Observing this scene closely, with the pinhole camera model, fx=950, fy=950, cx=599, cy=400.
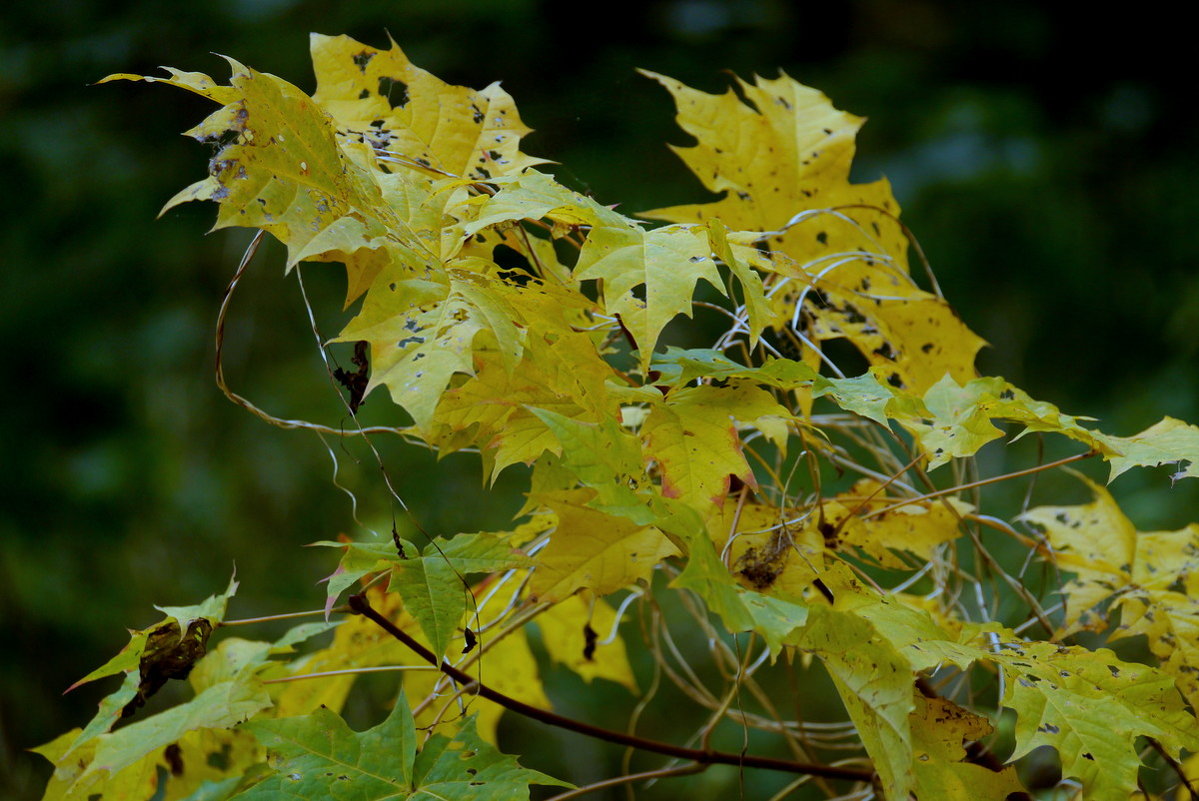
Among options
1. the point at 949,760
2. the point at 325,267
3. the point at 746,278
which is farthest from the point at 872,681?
the point at 325,267

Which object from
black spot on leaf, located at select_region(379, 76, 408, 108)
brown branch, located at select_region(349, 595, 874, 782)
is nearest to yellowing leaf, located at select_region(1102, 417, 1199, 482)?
brown branch, located at select_region(349, 595, 874, 782)

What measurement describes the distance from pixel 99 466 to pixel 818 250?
1.56 m

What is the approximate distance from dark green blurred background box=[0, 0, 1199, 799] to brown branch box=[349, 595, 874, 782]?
3.55ft

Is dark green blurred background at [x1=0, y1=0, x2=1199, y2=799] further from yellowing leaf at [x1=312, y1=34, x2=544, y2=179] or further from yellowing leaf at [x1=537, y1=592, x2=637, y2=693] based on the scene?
yellowing leaf at [x1=312, y1=34, x2=544, y2=179]

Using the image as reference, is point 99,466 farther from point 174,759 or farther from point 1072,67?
point 1072,67

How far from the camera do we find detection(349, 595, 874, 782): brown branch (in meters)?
0.49

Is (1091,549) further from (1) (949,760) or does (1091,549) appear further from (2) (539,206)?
(2) (539,206)

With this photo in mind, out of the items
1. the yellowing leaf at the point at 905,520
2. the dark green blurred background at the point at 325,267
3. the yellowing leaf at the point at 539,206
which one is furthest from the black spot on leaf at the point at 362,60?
the dark green blurred background at the point at 325,267

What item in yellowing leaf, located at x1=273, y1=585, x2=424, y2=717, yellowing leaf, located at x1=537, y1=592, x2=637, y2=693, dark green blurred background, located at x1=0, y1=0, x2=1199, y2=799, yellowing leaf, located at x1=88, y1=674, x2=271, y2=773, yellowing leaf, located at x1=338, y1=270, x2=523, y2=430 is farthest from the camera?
dark green blurred background, located at x1=0, y1=0, x2=1199, y2=799

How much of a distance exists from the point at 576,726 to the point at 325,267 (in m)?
1.56

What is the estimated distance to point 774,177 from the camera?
0.72 metres

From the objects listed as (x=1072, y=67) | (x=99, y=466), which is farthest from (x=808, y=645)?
(x=1072, y=67)

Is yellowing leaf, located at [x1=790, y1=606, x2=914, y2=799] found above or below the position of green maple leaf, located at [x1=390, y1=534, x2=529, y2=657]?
below

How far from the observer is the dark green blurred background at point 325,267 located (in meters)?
1.70
